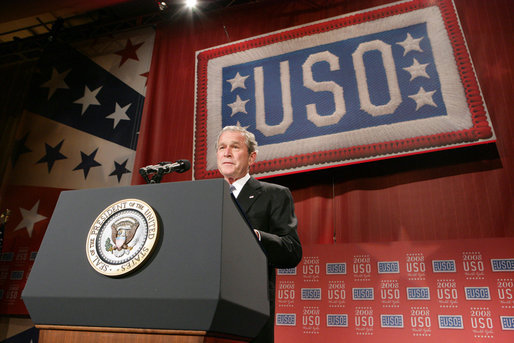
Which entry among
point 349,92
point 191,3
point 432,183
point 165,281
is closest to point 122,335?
point 165,281

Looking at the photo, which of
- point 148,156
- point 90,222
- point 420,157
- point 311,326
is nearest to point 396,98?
point 420,157

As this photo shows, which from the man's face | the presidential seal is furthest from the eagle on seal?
the man's face

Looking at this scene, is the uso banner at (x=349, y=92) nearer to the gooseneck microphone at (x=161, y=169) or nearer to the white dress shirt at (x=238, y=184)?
the white dress shirt at (x=238, y=184)

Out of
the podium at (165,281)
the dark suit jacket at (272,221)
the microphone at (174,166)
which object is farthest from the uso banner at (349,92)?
the podium at (165,281)

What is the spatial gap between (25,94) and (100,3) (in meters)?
1.71

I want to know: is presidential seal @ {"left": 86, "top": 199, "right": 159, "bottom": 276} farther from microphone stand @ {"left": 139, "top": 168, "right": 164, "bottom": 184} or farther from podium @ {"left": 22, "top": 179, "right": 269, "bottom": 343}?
microphone stand @ {"left": 139, "top": 168, "right": 164, "bottom": 184}

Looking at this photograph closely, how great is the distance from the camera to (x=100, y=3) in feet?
10.5

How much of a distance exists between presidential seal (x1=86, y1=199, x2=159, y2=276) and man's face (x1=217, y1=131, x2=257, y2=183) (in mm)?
647

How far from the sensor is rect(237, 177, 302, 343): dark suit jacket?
1.12 meters

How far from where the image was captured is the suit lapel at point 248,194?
1302mm

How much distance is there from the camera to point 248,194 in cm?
133

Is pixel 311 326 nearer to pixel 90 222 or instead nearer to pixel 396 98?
pixel 396 98

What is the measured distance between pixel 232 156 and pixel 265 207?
263 mm

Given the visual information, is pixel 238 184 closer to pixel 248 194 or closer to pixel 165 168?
pixel 248 194
